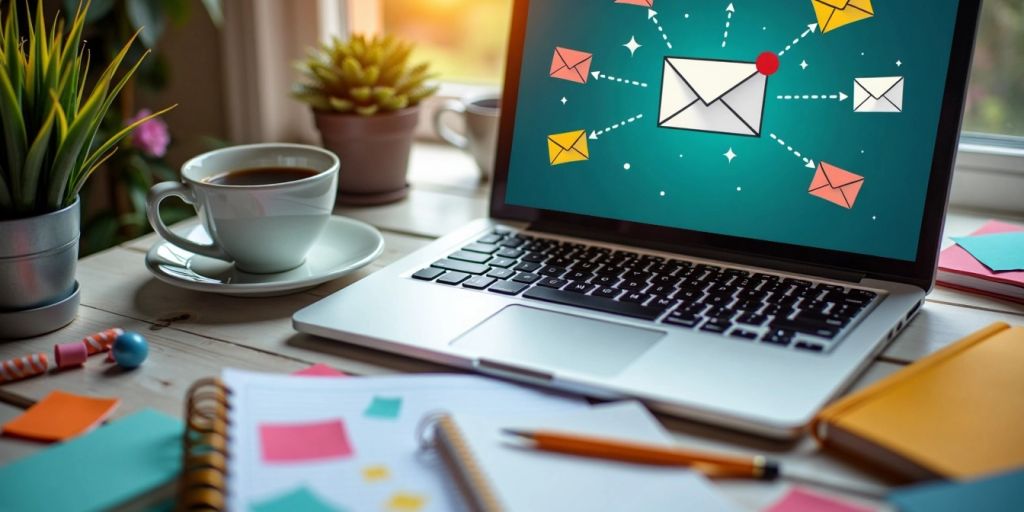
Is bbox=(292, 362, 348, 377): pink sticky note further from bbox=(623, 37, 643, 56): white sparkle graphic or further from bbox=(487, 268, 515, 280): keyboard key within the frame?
bbox=(623, 37, 643, 56): white sparkle graphic

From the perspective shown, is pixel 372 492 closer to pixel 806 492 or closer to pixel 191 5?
pixel 806 492

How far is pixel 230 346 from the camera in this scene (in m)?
0.70

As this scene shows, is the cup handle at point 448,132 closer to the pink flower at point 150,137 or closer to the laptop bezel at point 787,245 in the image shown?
the laptop bezel at point 787,245

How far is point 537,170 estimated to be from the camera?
91 centimetres

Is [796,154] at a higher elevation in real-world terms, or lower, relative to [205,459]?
higher

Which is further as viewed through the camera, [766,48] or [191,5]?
[191,5]

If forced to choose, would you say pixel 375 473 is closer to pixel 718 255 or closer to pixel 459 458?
pixel 459 458

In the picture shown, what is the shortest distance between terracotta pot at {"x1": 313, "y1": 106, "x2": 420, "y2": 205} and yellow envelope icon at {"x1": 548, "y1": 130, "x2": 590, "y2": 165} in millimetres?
240

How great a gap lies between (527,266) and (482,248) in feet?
0.21

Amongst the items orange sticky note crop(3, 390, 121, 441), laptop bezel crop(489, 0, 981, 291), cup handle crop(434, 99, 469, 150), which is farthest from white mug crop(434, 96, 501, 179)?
orange sticky note crop(3, 390, 121, 441)

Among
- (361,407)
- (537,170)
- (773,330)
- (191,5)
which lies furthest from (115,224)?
(773,330)

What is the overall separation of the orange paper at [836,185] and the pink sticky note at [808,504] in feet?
1.13

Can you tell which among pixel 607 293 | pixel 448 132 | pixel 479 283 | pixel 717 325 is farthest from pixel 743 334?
pixel 448 132

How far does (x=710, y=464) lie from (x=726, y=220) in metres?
0.36
